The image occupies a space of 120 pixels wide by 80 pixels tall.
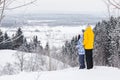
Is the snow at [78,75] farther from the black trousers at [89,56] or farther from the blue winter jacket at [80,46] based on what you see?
the blue winter jacket at [80,46]

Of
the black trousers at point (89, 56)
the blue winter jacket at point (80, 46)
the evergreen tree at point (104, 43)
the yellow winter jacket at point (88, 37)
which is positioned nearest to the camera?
the yellow winter jacket at point (88, 37)

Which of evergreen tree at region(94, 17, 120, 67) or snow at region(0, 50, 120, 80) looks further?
evergreen tree at region(94, 17, 120, 67)

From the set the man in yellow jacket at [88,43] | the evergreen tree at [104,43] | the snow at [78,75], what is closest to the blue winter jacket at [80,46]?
the man in yellow jacket at [88,43]

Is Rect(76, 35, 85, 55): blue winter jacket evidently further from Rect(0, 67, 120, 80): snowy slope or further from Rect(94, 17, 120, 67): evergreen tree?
Rect(94, 17, 120, 67): evergreen tree

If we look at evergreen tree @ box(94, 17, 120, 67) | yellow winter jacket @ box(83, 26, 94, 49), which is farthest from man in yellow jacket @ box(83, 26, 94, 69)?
evergreen tree @ box(94, 17, 120, 67)

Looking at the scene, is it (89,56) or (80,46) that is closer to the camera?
(89,56)

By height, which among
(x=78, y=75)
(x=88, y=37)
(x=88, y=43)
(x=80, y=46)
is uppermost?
(x=88, y=37)

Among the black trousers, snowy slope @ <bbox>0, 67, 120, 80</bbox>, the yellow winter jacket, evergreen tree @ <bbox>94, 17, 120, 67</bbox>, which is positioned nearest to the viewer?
snowy slope @ <bbox>0, 67, 120, 80</bbox>

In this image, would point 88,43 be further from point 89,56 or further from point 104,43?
point 104,43

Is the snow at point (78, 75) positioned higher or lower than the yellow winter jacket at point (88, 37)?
lower

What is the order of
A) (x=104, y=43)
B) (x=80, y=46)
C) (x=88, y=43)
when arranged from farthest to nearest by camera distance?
(x=104, y=43), (x=80, y=46), (x=88, y=43)

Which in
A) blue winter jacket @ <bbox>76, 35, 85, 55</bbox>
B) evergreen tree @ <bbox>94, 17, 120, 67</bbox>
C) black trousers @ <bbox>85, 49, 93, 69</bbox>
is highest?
blue winter jacket @ <bbox>76, 35, 85, 55</bbox>

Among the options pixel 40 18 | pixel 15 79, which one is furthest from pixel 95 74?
pixel 40 18

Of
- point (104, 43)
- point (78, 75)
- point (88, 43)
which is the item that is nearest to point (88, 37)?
point (88, 43)
